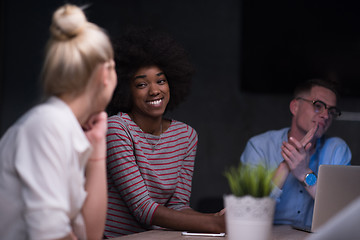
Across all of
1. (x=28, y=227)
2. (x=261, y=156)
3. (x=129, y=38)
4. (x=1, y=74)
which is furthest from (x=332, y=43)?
(x=28, y=227)

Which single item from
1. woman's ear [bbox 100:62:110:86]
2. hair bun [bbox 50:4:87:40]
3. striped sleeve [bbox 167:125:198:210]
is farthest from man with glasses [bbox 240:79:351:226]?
hair bun [bbox 50:4:87:40]

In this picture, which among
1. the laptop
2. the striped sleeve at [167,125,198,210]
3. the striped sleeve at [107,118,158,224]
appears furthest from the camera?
the striped sleeve at [167,125,198,210]

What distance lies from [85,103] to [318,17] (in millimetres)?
3111

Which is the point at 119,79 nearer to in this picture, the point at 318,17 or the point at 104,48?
the point at 104,48

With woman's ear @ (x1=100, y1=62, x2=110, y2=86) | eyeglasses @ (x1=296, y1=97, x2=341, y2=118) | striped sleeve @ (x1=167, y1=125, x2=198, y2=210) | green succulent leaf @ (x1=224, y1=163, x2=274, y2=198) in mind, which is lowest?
striped sleeve @ (x1=167, y1=125, x2=198, y2=210)

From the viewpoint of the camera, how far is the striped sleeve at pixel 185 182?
7.45 ft

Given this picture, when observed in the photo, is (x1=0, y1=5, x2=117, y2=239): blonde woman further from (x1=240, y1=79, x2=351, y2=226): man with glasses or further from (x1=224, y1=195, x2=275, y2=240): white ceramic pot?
(x1=240, y1=79, x2=351, y2=226): man with glasses

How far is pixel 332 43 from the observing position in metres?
4.00

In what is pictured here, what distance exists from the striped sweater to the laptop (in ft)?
2.16

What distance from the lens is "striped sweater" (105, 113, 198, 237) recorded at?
80.0 inches

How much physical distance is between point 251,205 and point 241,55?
286 centimetres

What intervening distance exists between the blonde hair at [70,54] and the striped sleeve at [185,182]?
1101 millimetres

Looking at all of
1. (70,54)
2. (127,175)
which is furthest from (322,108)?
(70,54)

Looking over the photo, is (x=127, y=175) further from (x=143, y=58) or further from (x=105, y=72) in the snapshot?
(x=105, y=72)
